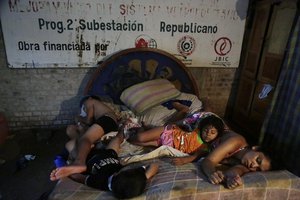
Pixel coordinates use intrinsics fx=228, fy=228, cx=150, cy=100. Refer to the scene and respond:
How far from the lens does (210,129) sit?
228cm

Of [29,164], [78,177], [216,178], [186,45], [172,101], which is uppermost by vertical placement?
[186,45]

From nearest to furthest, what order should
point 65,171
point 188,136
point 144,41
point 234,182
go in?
point 234,182
point 65,171
point 188,136
point 144,41

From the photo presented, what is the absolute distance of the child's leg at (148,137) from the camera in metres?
2.45

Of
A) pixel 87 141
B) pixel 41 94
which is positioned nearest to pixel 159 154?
pixel 87 141

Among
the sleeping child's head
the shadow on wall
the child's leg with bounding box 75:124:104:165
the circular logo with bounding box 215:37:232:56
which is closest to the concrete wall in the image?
the shadow on wall

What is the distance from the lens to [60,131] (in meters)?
3.49

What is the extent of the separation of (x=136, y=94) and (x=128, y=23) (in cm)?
101

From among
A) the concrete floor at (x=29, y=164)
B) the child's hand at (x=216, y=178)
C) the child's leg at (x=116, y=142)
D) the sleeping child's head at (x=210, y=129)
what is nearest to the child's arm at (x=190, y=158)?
the sleeping child's head at (x=210, y=129)

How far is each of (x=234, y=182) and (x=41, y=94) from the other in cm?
281

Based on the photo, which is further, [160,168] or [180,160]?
[180,160]

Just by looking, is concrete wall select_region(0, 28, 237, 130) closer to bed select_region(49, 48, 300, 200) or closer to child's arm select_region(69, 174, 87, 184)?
bed select_region(49, 48, 300, 200)

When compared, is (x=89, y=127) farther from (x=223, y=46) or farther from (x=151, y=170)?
(x=223, y=46)

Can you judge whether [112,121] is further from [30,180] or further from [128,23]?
[128,23]

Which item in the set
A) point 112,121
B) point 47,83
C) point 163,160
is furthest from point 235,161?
point 47,83
